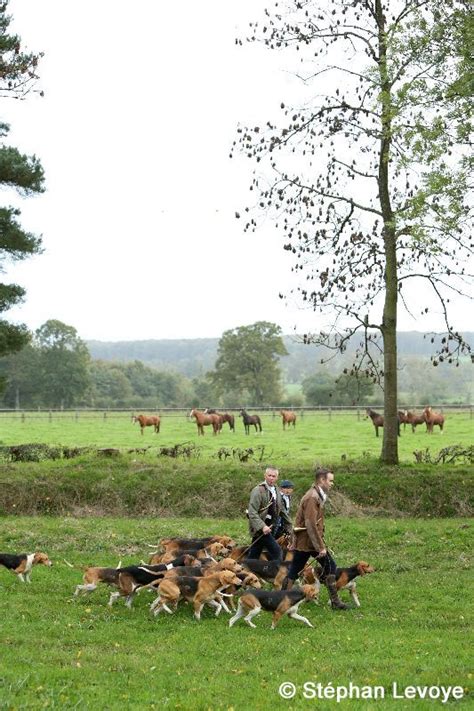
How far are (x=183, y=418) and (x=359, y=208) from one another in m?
38.3

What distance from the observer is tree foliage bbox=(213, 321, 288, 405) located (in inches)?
3406

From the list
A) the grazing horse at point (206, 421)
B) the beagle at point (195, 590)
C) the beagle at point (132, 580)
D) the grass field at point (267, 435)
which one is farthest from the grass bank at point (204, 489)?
the grazing horse at point (206, 421)

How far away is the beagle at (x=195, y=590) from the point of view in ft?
40.9

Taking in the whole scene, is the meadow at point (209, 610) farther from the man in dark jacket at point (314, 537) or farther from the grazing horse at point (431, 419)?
the grazing horse at point (431, 419)

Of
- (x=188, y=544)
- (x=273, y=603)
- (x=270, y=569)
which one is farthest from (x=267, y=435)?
(x=273, y=603)

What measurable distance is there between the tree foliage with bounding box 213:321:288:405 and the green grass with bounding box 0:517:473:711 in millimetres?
69300

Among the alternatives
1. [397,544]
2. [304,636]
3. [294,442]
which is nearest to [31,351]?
[294,442]

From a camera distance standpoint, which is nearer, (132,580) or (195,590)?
(195,590)

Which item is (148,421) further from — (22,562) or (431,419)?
(22,562)

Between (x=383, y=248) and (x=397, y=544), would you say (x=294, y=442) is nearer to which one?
(x=383, y=248)

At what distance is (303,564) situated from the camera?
43.2 feet

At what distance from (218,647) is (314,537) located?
8.41ft

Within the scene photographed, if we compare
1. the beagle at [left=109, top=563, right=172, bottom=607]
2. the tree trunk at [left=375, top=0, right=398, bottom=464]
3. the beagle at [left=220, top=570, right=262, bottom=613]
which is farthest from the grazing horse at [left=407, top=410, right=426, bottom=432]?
the beagle at [left=109, top=563, right=172, bottom=607]

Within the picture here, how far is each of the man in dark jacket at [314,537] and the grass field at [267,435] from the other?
14574 mm
